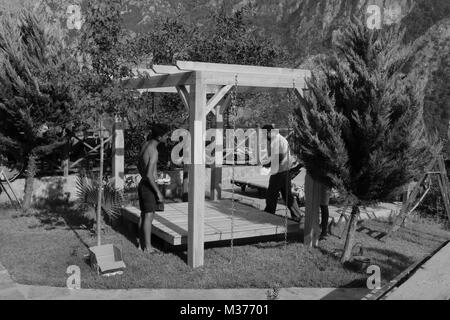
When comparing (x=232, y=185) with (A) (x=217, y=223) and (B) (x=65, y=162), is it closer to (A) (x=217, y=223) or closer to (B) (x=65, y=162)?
(A) (x=217, y=223)

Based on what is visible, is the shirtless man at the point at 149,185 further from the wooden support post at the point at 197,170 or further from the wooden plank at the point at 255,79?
the wooden plank at the point at 255,79

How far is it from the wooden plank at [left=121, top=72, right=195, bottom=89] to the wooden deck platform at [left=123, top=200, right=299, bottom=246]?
2123mm

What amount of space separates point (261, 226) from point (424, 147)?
8.81 ft

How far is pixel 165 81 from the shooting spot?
22.2 feet

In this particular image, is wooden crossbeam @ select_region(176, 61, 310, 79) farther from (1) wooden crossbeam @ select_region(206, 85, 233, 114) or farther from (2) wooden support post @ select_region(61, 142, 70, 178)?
(2) wooden support post @ select_region(61, 142, 70, 178)

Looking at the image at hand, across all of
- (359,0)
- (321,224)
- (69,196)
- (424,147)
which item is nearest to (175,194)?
(69,196)

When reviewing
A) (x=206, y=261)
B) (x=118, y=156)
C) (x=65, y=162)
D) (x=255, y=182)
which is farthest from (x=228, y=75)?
(x=65, y=162)

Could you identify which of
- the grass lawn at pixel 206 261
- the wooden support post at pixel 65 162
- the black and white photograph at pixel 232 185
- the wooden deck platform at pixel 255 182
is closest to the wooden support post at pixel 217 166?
the black and white photograph at pixel 232 185

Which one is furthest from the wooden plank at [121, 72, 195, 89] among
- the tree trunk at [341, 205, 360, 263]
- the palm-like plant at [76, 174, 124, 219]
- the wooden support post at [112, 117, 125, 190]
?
the tree trunk at [341, 205, 360, 263]

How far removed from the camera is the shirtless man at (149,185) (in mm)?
6570

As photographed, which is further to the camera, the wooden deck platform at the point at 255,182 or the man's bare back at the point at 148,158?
the wooden deck platform at the point at 255,182

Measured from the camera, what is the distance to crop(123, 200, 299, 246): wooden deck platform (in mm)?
6672

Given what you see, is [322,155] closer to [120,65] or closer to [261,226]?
[261,226]

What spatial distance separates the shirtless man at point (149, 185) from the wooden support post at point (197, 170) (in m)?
0.76
